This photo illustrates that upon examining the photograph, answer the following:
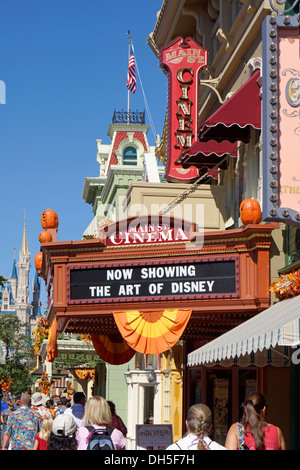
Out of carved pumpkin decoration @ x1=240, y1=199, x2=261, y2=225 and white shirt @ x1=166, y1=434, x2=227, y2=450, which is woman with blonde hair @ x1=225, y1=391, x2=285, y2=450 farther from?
carved pumpkin decoration @ x1=240, y1=199, x2=261, y2=225

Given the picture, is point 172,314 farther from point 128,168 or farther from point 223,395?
point 128,168

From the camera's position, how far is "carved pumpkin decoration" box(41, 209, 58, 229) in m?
15.7

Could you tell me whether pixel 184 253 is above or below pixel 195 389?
above

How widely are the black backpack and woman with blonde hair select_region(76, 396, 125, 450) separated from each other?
2 cm

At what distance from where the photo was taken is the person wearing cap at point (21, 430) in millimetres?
11008

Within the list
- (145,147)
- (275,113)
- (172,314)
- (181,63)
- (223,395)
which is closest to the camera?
(275,113)

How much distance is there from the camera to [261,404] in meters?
8.24

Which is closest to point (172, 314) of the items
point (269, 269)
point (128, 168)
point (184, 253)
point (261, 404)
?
point (184, 253)

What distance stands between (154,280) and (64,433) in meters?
6.25

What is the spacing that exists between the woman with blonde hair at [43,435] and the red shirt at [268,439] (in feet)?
10.2

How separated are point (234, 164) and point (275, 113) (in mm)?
7637

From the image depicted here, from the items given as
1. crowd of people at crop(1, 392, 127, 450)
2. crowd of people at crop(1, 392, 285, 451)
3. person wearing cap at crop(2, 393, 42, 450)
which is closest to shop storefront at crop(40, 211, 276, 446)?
crowd of people at crop(1, 392, 127, 450)

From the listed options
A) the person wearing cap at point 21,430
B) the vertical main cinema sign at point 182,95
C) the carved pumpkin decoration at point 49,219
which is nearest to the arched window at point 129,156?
the vertical main cinema sign at point 182,95

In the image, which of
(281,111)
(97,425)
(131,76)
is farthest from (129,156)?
(97,425)
